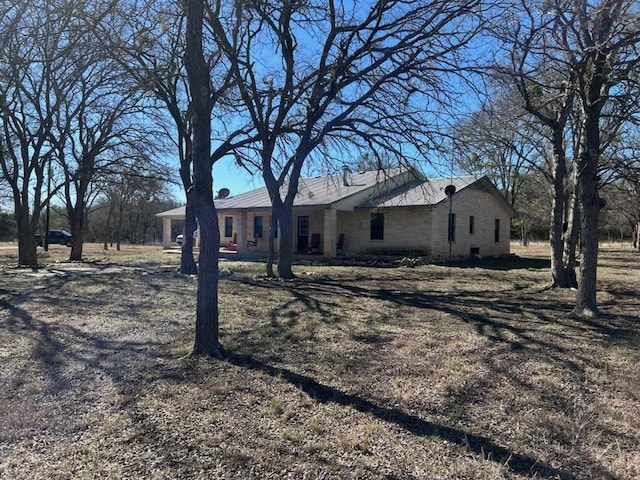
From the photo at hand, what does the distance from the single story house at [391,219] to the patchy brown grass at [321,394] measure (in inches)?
492

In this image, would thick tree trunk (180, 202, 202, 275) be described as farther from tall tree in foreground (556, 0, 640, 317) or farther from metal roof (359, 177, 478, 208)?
tall tree in foreground (556, 0, 640, 317)

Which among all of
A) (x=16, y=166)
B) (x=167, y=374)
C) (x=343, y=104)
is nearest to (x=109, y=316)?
(x=167, y=374)

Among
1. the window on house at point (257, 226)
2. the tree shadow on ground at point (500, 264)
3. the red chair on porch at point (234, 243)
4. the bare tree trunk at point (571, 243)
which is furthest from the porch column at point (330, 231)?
the bare tree trunk at point (571, 243)

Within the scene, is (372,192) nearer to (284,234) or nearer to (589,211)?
(284,234)

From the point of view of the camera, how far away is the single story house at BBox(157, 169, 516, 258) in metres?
21.5

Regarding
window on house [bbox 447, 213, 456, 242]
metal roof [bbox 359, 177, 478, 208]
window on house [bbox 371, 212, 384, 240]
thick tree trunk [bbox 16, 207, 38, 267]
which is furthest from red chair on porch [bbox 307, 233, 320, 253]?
thick tree trunk [bbox 16, 207, 38, 267]

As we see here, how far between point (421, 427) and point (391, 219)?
19066 millimetres

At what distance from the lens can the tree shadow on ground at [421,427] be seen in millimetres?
3057

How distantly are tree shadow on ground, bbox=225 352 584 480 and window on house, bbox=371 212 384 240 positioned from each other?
59.3 feet

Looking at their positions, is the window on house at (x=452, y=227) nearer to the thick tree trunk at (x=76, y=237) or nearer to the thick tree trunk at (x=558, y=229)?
the thick tree trunk at (x=558, y=229)

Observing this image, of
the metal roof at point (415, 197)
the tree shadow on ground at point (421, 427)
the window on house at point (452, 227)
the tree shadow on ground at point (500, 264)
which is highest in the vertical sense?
the metal roof at point (415, 197)

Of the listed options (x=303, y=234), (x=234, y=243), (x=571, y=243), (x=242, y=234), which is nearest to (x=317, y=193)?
(x=303, y=234)

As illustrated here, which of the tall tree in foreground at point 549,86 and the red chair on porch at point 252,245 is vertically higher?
the tall tree in foreground at point 549,86

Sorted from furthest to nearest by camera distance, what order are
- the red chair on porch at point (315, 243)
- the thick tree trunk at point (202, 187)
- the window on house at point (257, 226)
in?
Result: the window on house at point (257, 226), the red chair on porch at point (315, 243), the thick tree trunk at point (202, 187)
